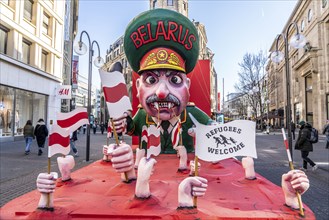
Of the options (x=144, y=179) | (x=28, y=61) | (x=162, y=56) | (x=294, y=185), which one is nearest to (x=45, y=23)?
(x=28, y=61)

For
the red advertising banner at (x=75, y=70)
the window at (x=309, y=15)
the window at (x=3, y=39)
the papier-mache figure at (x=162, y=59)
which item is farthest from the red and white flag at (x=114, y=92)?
the window at (x=309, y=15)

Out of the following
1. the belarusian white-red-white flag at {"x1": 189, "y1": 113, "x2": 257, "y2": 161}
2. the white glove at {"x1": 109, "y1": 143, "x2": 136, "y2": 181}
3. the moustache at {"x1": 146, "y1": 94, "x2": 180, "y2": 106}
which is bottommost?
the white glove at {"x1": 109, "y1": 143, "x2": 136, "y2": 181}

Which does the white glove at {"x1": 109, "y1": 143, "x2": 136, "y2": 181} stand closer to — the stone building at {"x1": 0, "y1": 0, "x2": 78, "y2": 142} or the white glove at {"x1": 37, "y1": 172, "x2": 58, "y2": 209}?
the white glove at {"x1": 37, "y1": 172, "x2": 58, "y2": 209}

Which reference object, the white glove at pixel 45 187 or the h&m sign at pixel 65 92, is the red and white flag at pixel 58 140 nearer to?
the white glove at pixel 45 187

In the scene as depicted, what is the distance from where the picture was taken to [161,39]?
3.07 meters

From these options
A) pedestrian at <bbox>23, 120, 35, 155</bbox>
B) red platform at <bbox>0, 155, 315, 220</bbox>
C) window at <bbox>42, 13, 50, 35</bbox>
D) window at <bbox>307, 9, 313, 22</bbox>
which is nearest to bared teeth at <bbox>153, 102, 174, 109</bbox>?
red platform at <bbox>0, 155, 315, 220</bbox>

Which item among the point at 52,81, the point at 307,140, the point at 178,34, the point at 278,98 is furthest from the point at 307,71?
the point at 178,34

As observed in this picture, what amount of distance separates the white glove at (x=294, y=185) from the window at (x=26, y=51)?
61.8ft

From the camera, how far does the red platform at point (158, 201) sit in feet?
5.93

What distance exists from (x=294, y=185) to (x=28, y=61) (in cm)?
1951

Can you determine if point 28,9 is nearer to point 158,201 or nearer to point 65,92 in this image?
point 65,92

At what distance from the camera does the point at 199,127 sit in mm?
1933

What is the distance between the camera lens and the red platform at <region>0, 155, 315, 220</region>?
5.93ft

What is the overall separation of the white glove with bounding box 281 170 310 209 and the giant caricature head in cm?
139
